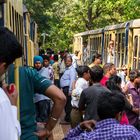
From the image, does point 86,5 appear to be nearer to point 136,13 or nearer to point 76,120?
point 136,13

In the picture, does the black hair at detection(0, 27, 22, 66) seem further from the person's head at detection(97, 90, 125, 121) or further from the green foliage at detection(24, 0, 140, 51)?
the green foliage at detection(24, 0, 140, 51)

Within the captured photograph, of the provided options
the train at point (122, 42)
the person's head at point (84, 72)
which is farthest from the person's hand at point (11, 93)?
the train at point (122, 42)

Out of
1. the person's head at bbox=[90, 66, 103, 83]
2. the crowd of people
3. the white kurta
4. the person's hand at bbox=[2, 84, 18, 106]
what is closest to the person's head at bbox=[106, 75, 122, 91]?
the crowd of people

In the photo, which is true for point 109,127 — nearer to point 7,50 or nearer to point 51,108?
point 51,108

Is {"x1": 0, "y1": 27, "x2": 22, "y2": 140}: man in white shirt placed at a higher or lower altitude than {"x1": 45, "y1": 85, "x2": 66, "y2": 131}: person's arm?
higher

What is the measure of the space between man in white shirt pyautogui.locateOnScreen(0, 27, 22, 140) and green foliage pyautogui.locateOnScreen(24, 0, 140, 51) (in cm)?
2323

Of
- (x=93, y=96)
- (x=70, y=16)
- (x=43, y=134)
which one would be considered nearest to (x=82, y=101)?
(x=93, y=96)

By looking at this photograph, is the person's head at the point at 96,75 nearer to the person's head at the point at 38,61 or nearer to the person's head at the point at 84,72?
the person's head at the point at 84,72

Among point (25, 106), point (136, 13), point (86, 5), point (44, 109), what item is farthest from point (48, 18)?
point (25, 106)

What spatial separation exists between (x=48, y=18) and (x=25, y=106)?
26043mm

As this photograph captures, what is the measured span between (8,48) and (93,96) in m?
3.76

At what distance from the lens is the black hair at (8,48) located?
2266 mm

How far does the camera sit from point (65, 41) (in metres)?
41.1

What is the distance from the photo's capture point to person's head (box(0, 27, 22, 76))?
2.27 meters
